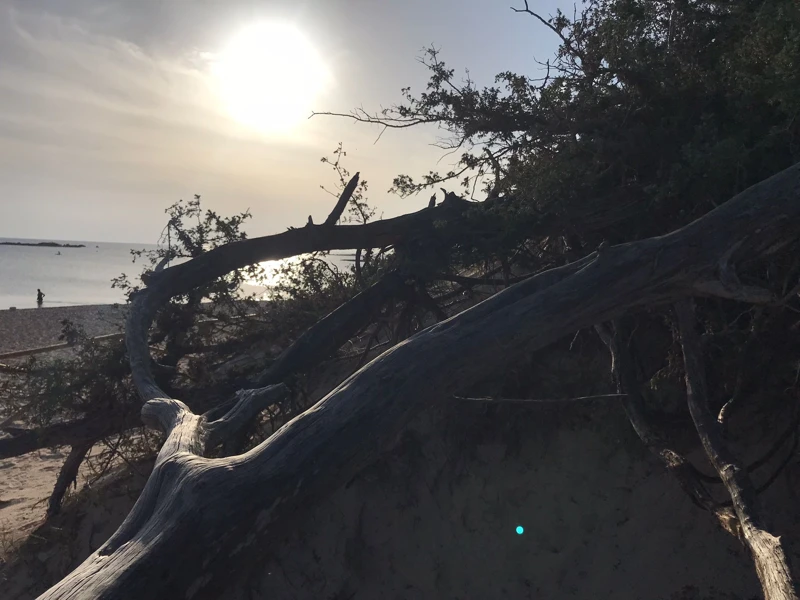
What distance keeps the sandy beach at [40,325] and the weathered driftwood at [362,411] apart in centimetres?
1761

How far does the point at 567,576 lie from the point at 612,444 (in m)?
1.11

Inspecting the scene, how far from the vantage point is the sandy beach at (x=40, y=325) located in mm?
20219

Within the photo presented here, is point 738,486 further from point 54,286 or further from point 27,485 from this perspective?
point 54,286

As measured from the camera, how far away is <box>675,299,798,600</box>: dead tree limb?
7.30 ft

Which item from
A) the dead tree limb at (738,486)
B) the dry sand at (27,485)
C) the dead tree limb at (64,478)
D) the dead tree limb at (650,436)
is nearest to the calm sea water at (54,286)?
the dry sand at (27,485)

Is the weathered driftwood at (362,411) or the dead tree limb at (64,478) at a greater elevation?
the weathered driftwood at (362,411)

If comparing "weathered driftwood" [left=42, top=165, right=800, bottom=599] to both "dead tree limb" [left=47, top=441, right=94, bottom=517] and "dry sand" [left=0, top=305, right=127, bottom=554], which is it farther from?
"dry sand" [left=0, top=305, right=127, bottom=554]

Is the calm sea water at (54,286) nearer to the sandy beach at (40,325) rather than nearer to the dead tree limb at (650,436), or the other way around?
the sandy beach at (40,325)

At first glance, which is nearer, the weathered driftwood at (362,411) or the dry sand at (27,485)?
the weathered driftwood at (362,411)

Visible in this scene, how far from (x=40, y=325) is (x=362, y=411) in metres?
25.3

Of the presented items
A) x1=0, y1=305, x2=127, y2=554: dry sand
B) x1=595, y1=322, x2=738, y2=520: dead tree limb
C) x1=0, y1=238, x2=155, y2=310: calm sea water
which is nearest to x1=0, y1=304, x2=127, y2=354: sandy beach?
x1=0, y1=238, x2=155, y2=310: calm sea water

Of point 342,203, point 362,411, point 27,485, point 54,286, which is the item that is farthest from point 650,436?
point 54,286

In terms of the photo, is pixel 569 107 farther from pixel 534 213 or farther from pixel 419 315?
pixel 419 315

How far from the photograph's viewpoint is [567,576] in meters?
4.66
